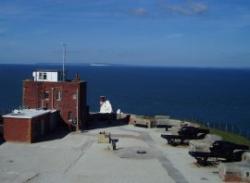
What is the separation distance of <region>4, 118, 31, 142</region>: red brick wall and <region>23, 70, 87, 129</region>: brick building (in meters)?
8.27

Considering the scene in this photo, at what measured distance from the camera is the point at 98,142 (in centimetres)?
4659

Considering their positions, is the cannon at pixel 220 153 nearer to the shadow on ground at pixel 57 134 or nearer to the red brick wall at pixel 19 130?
the red brick wall at pixel 19 130

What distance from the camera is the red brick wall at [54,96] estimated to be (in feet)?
176

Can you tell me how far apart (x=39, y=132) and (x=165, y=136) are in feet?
37.0

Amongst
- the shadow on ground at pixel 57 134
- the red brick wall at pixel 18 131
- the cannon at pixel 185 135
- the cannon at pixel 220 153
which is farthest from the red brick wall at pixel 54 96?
the cannon at pixel 220 153

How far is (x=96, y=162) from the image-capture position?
3853 cm

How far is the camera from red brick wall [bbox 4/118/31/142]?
4575 cm

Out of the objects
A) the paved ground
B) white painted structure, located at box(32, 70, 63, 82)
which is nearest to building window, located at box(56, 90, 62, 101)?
white painted structure, located at box(32, 70, 63, 82)

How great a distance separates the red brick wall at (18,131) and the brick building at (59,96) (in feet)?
27.1

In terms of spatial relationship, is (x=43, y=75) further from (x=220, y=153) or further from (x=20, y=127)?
(x=220, y=153)

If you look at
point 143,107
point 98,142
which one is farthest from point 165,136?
point 143,107

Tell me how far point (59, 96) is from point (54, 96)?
1.65ft

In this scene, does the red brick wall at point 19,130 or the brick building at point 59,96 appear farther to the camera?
the brick building at point 59,96

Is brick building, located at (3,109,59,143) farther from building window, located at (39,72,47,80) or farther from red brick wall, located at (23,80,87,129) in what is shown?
building window, located at (39,72,47,80)
